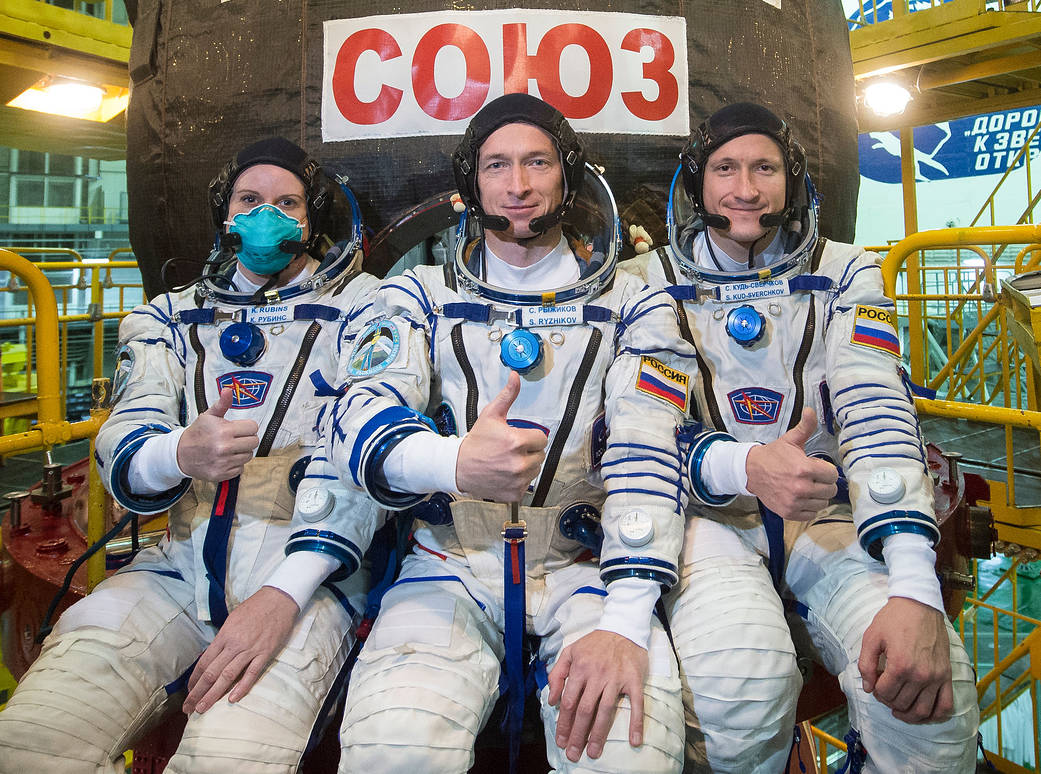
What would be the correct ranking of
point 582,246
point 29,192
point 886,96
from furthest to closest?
1. point 29,192
2. point 886,96
3. point 582,246

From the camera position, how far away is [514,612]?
5.15 ft

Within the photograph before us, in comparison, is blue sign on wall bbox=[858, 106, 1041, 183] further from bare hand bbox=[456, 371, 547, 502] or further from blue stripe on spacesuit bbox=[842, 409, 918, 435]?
bare hand bbox=[456, 371, 547, 502]

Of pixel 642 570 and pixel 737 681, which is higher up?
pixel 642 570

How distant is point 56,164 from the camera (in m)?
9.72

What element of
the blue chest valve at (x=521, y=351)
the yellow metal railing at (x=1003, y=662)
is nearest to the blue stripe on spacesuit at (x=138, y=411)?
the blue chest valve at (x=521, y=351)

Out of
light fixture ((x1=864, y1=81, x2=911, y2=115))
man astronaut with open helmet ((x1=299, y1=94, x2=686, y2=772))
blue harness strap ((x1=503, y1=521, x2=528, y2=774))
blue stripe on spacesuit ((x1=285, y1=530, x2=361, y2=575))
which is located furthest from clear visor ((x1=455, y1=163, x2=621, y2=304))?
light fixture ((x1=864, y1=81, x2=911, y2=115))

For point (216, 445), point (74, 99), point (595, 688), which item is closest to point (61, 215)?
point (74, 99)

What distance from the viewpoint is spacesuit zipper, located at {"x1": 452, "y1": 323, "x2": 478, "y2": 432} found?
1.81 m

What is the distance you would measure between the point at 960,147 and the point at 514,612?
1070 cm

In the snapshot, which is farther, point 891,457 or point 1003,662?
point 1003,662

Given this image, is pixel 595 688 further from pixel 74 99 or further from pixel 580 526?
pixel 74 99

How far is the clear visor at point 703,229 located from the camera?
1989mm

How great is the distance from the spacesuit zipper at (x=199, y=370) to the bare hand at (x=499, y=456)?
1014 mm

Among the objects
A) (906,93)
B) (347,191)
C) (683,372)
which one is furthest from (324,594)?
(906,93)
